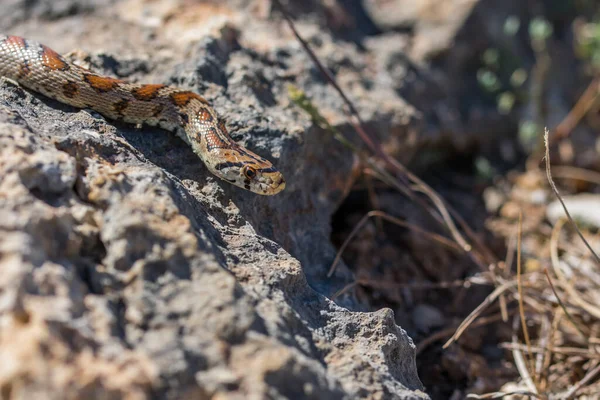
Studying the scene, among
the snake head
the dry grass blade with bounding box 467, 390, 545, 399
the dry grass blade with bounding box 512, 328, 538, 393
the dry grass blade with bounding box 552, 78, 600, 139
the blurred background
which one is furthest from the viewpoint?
the dry grass blade with bounding box 552, 78, 600, 139

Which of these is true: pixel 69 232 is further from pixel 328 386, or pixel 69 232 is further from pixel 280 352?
pixel 328 386

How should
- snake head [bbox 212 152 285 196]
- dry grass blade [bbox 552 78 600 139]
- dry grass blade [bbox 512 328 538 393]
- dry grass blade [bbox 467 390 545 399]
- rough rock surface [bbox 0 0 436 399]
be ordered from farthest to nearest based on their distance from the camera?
dry grass blade [bbox 552 78 600 139], dry grass blade [bbox 512 328 538 393], snake head [bbox 212 152 285 196], dry grass blade [bbox 467 390 545 399], rough rock surface [bbox 0 0 436 399]

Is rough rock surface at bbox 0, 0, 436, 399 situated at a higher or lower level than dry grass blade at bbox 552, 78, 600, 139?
lower

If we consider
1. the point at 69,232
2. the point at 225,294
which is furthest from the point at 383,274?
the point at 69,232

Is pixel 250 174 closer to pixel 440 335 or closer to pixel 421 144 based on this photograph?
pixel 440 335

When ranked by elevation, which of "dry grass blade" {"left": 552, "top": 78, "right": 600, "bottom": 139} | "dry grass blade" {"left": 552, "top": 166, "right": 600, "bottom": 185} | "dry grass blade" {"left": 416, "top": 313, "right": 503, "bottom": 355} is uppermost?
"dry grass blade" {"left": 552, "top": 78, "right": 600, "bottom": 139}

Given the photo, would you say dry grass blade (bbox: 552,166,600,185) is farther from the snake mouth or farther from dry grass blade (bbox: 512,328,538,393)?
the snake mouth

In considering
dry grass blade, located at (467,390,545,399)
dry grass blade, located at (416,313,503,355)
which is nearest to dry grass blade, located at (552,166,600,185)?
dry grass blade, located at (416,313,503,355)

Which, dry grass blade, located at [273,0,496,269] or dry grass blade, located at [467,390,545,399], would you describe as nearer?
dry grass blade, located at [467,390,545,399]
